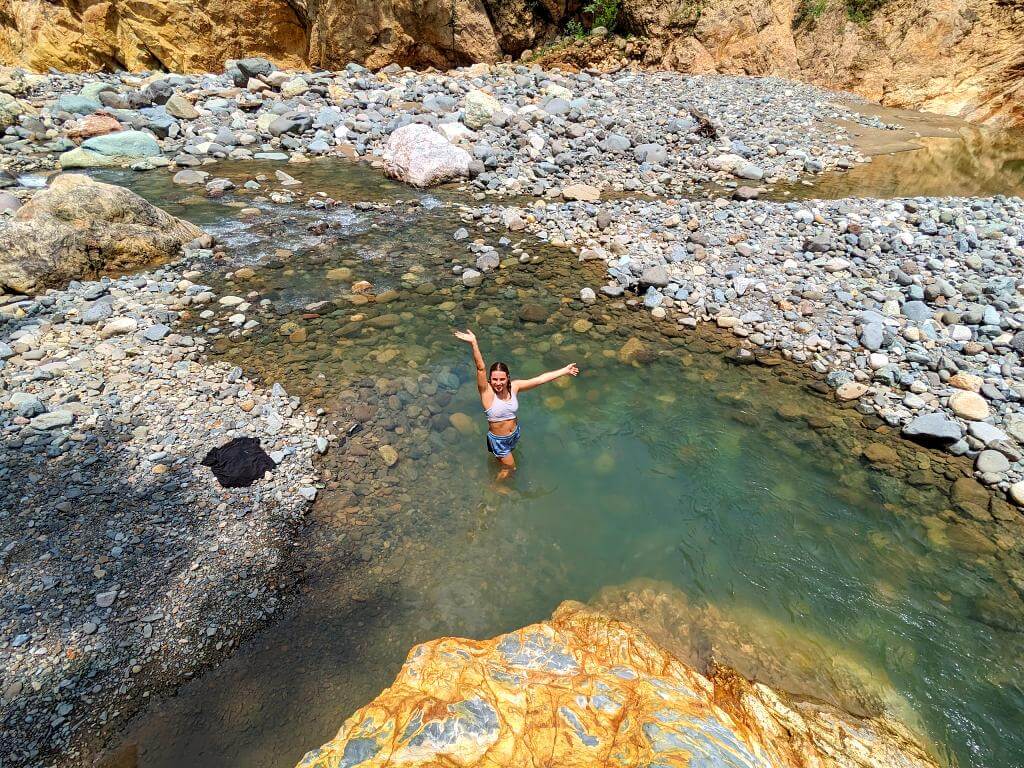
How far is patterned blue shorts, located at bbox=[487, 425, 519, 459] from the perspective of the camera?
20.2 ft

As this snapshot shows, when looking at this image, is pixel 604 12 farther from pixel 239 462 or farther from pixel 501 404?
pixel 239 462

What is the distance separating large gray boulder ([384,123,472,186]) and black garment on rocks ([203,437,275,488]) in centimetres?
937

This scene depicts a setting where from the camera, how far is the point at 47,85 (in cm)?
1639

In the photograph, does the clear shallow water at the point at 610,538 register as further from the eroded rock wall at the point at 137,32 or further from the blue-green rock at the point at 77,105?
the eroded rock wall at the point at 137,32

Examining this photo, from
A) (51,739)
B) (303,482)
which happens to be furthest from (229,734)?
(303,482)

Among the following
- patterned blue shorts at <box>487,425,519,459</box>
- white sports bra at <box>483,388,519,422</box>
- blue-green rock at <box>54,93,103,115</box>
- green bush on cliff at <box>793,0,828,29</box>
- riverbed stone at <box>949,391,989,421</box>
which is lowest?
patterned blue shorts at <box>487,425,519,459</box>

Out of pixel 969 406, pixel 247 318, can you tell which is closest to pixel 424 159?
pixel 247 318

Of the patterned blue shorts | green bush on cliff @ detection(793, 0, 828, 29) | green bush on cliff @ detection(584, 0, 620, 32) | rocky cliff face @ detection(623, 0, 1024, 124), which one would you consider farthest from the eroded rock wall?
the patterned blue shorts

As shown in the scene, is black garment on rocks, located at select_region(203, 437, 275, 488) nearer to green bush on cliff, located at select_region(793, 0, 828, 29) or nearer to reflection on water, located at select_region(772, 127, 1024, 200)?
reflection on water, located at select_region(772, 127, 1024, 200)

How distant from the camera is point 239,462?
5676 mm

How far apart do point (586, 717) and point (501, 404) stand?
3328 millimetres

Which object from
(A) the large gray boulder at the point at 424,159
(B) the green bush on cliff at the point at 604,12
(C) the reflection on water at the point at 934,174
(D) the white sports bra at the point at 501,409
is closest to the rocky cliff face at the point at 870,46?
(B) the green bush on cliff at the point at 604,12

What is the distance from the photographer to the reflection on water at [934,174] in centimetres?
1302

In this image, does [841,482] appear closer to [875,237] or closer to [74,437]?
[875,237]
